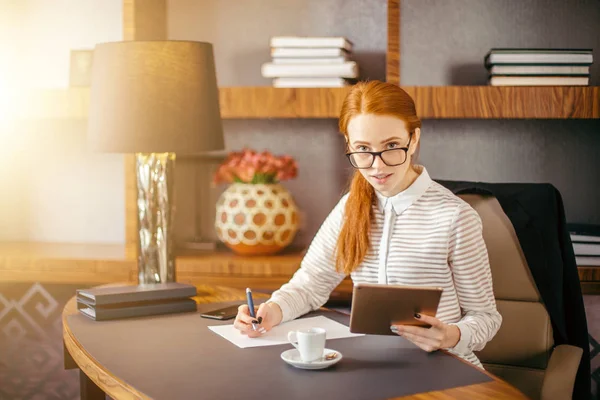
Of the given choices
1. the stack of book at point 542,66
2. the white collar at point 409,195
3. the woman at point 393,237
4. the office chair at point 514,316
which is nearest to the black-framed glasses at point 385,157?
the woman at point 393,237

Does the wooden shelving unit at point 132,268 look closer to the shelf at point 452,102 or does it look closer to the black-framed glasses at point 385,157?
the shelf at point 452,102

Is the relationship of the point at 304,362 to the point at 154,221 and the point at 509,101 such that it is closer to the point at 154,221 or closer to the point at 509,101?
the point at 154,221

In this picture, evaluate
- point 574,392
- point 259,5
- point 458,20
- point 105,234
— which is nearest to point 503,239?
point 574,392

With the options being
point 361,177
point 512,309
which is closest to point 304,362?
point 361,177

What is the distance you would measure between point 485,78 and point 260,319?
151cm

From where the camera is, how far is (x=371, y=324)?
1.40 m

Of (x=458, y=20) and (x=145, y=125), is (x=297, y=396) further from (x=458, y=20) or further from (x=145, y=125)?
(x=458, y=20)

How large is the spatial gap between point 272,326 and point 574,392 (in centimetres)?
80

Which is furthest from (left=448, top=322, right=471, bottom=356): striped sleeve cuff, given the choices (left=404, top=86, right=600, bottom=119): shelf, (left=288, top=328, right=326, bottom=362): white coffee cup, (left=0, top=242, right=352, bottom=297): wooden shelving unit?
(left=404, top=86, right=600, bottom=119): shelf

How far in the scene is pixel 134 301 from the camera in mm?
1789

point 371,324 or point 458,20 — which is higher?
point 458,20

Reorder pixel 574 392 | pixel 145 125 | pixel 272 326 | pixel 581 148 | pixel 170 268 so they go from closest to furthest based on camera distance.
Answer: pixel 272 326 → pixel 574 392 → pixel 145 125 → pixel 170 268 → pixel 581 148

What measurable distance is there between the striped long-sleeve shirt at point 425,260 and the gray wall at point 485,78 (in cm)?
96

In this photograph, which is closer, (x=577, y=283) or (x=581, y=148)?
(x=577, y=283)
